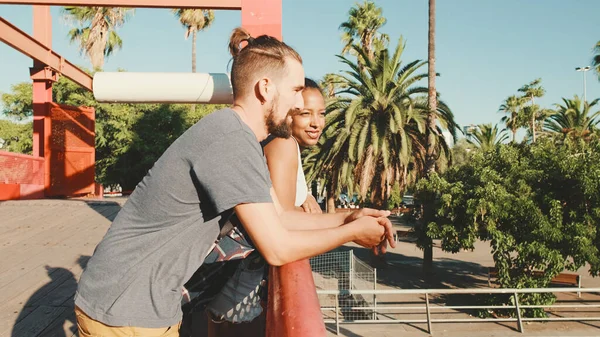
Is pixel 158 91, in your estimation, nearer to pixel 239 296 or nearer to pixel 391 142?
pixel 239 296

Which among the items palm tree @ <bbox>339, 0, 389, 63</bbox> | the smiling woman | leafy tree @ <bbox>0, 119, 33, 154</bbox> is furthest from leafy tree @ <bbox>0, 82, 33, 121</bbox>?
the smiling woman

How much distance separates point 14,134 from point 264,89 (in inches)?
1525

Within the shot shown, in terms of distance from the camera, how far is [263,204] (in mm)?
A: 1305

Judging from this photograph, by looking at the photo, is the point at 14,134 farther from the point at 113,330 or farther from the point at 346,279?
the point at 113,330

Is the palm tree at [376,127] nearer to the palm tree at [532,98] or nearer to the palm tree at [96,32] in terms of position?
the palm tree at [96,32]

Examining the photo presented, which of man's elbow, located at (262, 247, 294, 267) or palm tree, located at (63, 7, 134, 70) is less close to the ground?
palm tree, located at (63, 7, 134, 70)

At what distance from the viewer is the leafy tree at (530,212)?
16.0m

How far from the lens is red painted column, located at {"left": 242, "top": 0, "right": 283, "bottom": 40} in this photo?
4.83m

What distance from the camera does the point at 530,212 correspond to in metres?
16.5

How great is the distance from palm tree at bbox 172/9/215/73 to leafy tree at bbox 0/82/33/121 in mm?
12322

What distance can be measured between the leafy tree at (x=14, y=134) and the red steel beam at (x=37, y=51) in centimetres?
2265

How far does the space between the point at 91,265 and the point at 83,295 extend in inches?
3.7

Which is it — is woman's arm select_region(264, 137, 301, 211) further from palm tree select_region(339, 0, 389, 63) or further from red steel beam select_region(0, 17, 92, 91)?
palm tree select_region(339, 0, 389, 63)

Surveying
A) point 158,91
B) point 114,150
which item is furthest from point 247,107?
point 114,150
